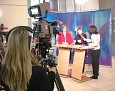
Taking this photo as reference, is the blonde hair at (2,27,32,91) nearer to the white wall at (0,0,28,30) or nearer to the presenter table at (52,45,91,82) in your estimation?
the presenter table at (52,45,91,82)

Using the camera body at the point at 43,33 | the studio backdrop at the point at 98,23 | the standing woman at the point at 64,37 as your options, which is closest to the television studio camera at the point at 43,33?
the camera body at the point at 43,33

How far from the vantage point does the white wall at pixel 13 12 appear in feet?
21.4

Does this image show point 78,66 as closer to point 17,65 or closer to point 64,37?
point 64,37

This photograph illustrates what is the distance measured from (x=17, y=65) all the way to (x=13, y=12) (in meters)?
5.62

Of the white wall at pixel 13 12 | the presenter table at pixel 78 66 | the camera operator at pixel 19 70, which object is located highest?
the white wall at pixel 13 12

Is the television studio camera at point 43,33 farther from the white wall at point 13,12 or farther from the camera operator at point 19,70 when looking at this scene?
the white wall at point 13,12

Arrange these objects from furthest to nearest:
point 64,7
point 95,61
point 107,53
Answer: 1. point 64,7
2. point 107,53
3. point 95,61

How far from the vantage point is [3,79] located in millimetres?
1325

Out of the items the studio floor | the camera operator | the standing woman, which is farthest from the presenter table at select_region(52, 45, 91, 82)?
the camera operator

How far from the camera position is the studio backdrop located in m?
6.07

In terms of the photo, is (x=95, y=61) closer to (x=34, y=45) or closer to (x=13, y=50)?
(x=34, y=45)

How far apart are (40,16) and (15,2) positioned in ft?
15.0

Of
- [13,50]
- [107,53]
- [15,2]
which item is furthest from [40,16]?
[15,2]

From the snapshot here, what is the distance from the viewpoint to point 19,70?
4.25 feet
